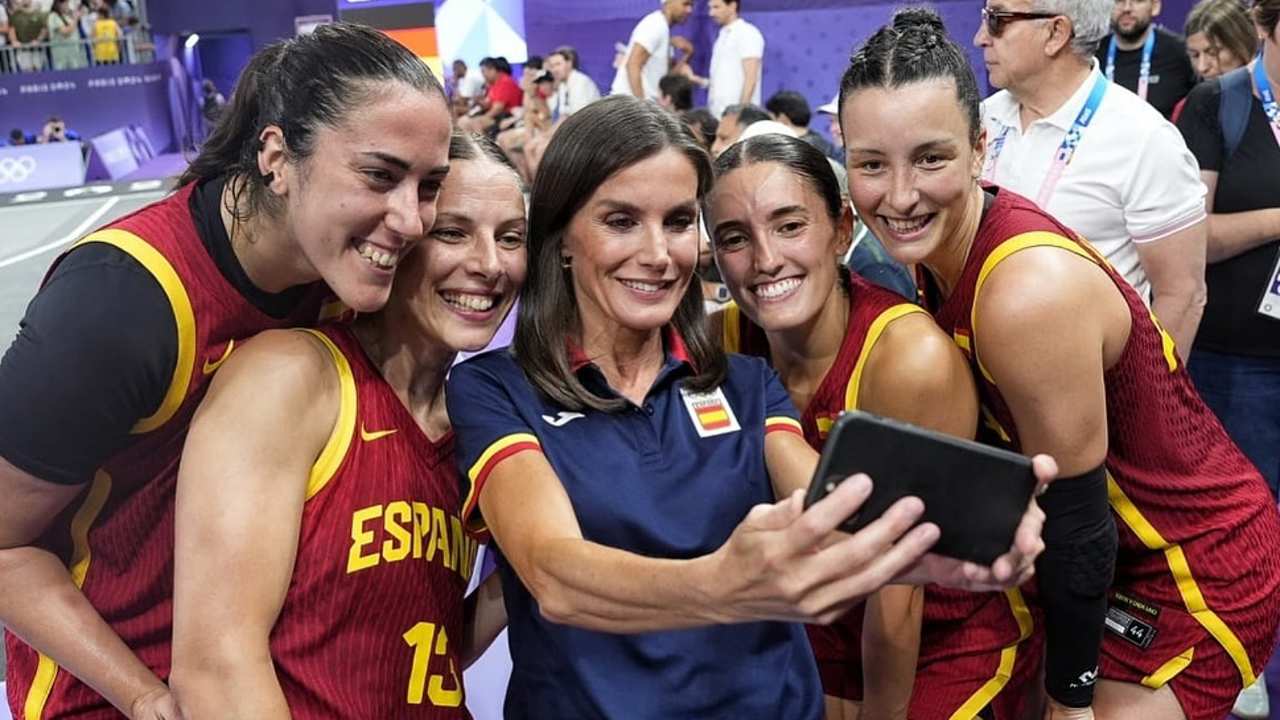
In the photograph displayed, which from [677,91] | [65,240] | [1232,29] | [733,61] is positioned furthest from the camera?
[733,61]

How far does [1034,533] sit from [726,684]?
25.0 inches

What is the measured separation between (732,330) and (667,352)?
1.71 feet

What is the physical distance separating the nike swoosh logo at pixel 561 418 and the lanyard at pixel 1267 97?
9.05 feet

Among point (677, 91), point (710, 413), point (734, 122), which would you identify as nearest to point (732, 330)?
point (710, 413)

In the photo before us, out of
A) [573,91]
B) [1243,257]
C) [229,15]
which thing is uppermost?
[1243,257]

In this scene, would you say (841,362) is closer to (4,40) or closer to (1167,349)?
(1167,349)

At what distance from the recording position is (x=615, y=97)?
1993 mm

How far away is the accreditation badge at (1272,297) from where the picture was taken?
143 inches

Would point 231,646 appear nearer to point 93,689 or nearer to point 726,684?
point 93,689

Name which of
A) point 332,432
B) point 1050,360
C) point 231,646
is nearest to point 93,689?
point 231,646

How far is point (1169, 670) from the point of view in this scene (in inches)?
88.7

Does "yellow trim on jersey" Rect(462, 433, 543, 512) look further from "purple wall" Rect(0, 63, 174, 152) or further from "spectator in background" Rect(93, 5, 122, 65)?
"spectator in background" Rect(93, 5, 122, 65)

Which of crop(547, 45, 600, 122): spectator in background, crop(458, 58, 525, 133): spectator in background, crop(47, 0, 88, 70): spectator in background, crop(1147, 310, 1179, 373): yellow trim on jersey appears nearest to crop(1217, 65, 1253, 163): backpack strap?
crop(1147, 310, 1179, 373): yellow trim on jersey

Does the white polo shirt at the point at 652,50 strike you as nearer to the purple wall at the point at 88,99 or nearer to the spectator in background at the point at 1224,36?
the spectator in background at the point at 1224,36
